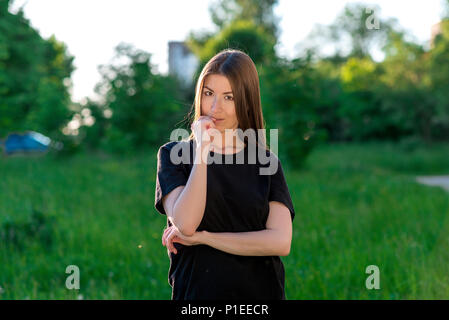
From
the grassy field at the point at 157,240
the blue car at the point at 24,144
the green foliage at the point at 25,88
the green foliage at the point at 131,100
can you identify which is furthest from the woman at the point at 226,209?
the blue car at the point at 24,144

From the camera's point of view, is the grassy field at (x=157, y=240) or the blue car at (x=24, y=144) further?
the blue car at (x=24, y=144)

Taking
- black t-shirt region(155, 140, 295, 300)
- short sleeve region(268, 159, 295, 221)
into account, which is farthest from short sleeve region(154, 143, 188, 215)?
short sleeve region(268, 159, 295, 221)

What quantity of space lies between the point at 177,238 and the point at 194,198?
8.0 inches

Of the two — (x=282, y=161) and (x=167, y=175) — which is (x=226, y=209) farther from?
(x=282, y=161)

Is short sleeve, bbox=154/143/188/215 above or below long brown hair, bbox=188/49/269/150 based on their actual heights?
below

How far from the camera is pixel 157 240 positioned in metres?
5.69

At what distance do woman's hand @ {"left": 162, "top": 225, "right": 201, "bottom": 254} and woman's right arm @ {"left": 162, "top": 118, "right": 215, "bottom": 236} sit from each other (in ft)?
0.08

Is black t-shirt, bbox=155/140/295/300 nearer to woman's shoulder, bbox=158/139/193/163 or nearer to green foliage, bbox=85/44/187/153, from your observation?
woman's shoulder, bbox=158/139/193/163

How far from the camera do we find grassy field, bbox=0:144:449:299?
4.14 meters

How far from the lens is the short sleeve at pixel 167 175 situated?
1.76 metres

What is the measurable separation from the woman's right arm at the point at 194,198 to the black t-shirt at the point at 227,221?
80 mm

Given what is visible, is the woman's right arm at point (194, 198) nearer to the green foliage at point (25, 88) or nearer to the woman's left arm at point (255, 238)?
the woman's left arm at point (255, 238)

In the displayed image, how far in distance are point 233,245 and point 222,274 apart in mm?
114

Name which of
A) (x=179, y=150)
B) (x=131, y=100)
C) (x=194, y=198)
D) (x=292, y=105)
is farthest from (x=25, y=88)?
(x=194, y=198)
